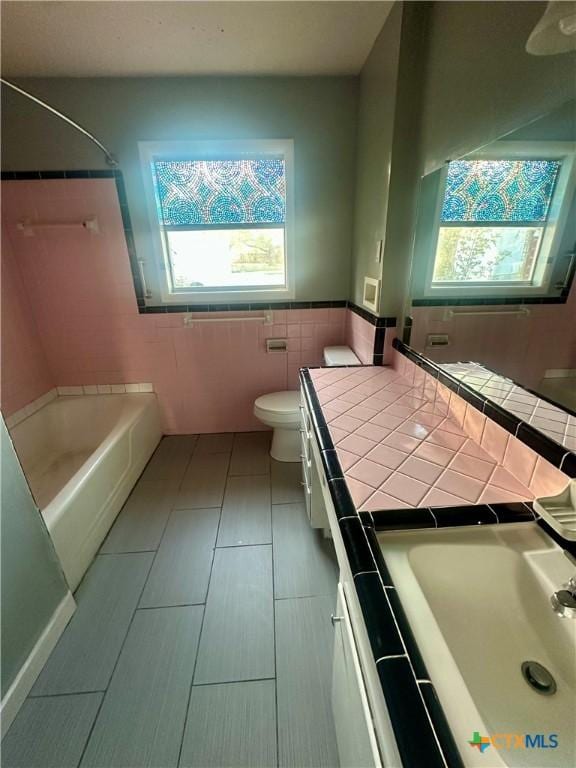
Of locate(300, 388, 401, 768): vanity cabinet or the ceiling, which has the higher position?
the ceiling

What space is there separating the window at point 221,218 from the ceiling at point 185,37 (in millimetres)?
369

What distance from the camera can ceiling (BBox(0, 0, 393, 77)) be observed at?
133cm

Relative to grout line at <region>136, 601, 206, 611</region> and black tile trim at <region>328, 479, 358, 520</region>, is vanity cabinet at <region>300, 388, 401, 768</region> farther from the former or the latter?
grout line at <region>136, 601, 206, 611</region>

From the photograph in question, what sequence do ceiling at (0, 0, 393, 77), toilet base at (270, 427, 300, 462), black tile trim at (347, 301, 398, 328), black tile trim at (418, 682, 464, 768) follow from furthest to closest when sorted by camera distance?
1. toilet base at (270, 427, 300, 462)
2. black tile trim at (347, 301, 398, 328)
3. ceiling at (0, 0, 393, 77)
4. black tile trim at (418, 682, 464, 768)

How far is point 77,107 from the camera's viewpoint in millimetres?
1866

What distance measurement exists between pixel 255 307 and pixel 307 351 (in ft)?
1.71

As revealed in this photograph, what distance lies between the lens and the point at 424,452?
1013 mm

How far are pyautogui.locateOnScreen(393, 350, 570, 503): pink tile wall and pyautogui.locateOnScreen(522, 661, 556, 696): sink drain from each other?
330 millimetres

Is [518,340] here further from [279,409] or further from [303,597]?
[279,409]

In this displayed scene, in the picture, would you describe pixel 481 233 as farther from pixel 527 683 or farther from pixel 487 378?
pixel 527 683

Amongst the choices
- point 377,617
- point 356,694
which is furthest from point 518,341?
point 356,694

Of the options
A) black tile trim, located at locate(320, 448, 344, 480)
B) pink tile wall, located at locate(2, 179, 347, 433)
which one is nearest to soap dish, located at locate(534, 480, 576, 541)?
black tile trim, located at locate(320, 448, 344, 480)

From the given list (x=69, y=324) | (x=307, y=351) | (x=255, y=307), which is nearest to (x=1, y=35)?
(x=69, y=324)

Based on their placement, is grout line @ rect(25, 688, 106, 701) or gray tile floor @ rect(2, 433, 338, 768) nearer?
gray tile floor @ rect(2, 433, 338, 768)
